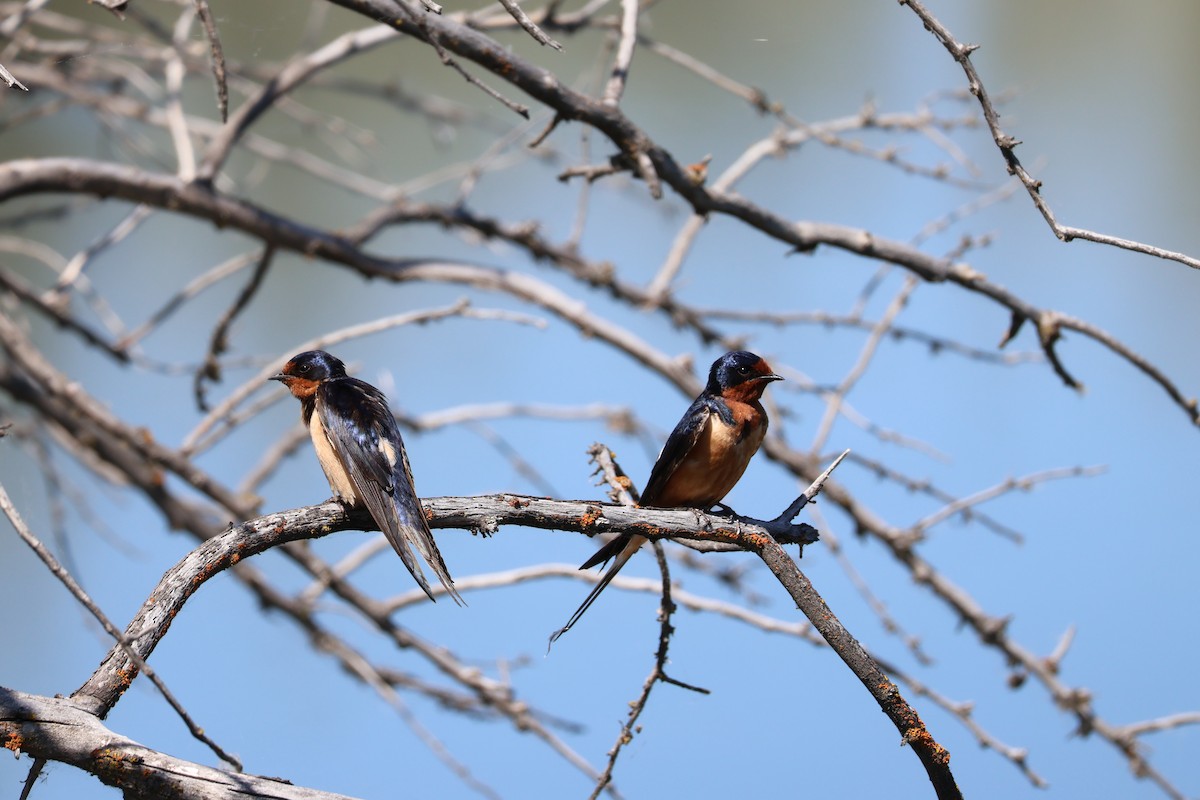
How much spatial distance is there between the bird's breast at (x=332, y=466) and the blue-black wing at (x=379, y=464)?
4 centimetres

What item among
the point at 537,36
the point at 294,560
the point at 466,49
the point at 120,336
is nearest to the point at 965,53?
the point at 537,36

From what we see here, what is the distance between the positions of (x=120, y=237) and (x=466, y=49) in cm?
213

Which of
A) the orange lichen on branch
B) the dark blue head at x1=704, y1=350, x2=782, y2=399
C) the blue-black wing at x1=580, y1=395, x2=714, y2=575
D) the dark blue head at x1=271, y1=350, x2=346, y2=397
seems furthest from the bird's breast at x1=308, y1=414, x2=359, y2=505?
the dark blue head at x1=704, y1=350, x2=782, y2=399

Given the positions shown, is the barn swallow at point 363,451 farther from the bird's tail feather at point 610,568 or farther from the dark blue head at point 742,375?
the dark blue head at point 742,375

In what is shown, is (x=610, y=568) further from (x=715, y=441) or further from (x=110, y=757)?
(x=110, y=757)

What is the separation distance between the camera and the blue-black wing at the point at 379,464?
2.12m

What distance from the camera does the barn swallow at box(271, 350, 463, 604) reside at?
2.16 meters

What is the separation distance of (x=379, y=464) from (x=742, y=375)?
100cm

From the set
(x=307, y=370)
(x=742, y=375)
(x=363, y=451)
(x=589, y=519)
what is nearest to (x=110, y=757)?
(x=589, y=519)

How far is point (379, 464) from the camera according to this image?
2.37 meters

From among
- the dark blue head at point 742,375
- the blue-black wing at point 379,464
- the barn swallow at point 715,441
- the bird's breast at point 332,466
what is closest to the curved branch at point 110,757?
the blue-black wing at point 379,464

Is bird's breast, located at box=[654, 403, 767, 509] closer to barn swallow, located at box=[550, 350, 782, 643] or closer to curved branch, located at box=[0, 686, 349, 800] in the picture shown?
barn swallow, located at box=[550, 350, 782, 643]

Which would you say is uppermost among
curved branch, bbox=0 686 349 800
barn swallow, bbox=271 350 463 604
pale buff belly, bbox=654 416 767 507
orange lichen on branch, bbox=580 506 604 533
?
pale buff belly, bbox=654 416 767 507

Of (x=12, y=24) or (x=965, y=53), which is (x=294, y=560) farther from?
(x=965, y=53)
